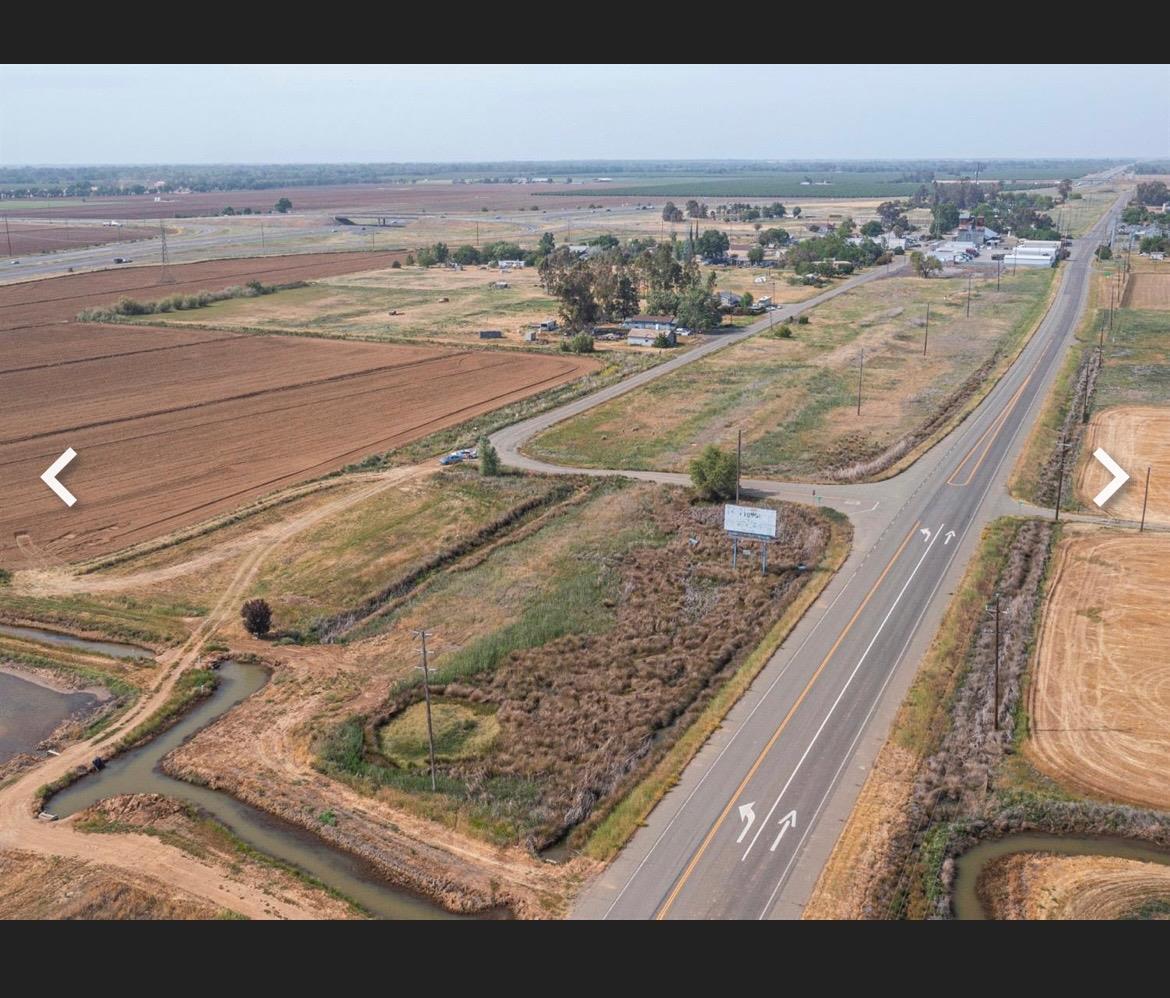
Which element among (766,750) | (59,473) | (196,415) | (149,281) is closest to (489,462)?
(59,473)

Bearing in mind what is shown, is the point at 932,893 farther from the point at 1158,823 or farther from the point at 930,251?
the point at 930,251

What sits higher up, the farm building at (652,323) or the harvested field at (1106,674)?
the farm building at (652,323)

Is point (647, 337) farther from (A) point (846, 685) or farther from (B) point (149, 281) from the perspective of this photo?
(B) point (149, 281)

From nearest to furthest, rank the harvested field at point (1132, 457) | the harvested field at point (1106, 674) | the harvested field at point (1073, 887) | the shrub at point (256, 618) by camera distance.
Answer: the harvested field at point (1073, 887)
the harvested field at point (1106, 674)
the shrub at point (256, 618)
the harvested field at point (1132, 457)

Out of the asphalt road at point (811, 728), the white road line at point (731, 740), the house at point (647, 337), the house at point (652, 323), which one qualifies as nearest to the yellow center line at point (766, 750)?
the asphalt road at point (811, 728)

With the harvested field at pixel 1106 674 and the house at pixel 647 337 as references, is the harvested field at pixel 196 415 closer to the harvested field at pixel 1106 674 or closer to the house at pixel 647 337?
the house at pixel 647 337

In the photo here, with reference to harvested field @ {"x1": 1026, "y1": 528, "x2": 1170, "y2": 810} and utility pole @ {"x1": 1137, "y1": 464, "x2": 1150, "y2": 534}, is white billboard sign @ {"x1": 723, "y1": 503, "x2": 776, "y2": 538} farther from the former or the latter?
utility pole @ {"x1": 1137, "y1": 464, "x2": 1150, "y2": 534}

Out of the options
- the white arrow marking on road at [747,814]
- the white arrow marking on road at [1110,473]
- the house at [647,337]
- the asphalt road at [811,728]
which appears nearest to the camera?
the asphalt road at [811,728]
